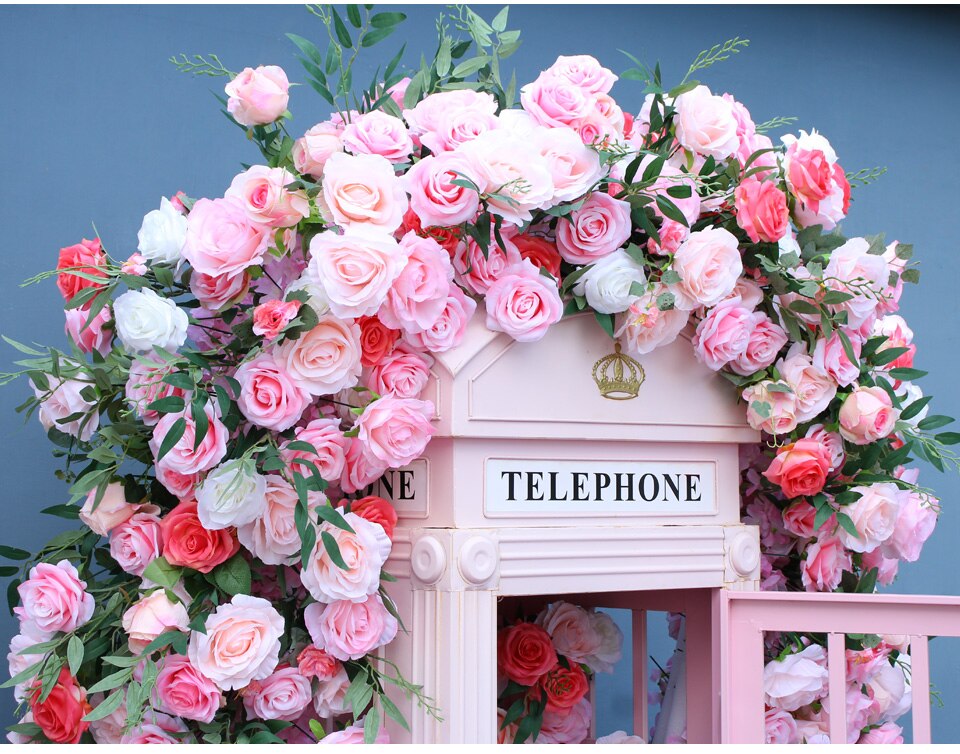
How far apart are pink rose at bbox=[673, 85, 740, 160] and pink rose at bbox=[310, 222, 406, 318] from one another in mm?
445

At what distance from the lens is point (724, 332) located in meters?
1.38

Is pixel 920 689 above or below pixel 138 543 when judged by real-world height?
below

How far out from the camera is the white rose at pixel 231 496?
1.18m

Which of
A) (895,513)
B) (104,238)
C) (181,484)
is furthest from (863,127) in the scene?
(181,484)

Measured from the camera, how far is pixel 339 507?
4.10 feet

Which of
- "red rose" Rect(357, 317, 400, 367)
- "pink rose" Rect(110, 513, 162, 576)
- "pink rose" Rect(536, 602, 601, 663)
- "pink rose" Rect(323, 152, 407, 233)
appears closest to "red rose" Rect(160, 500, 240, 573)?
"pink rose" Rect(110, 513, 162, 576)

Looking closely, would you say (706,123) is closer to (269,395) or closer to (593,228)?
(593,228)

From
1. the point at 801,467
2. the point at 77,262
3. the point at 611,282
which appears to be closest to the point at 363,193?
the point at 611,282

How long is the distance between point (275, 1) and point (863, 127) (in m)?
1.33

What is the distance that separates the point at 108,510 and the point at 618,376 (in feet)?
2.07

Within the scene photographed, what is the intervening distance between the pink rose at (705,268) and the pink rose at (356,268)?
366mm

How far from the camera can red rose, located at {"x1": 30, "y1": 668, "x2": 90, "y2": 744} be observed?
129 cm

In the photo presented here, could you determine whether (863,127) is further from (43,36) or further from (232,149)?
(43,36)

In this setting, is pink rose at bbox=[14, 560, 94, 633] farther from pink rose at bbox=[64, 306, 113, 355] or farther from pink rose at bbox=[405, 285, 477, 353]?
pink rose at bbox=[405, 285, 477, 353]
